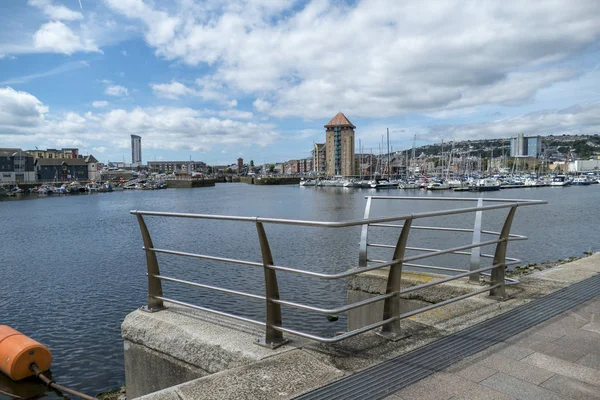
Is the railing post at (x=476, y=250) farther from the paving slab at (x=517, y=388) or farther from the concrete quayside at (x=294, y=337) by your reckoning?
the paving slab at (x=517, y=388)

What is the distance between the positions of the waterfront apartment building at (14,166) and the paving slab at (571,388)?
550 ft

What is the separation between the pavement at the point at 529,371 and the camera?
10.7 feet

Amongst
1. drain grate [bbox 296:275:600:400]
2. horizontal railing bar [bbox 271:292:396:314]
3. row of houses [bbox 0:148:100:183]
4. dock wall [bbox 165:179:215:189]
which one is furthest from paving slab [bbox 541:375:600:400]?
dock wall [bbox 165:179:215:189]

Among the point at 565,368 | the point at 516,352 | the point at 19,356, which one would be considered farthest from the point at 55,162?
the point at 565,368

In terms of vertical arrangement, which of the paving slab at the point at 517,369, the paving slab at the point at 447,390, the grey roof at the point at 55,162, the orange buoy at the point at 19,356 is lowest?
the orange buoy at the point at 19,356

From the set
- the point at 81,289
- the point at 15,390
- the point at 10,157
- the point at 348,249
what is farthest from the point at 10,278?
the point at 10,157

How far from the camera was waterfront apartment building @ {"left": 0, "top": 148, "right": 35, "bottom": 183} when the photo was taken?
14250 centimetres

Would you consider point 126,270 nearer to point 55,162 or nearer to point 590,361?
point 590,361

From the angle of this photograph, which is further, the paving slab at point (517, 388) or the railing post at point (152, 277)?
the railing post at point (152, 277)

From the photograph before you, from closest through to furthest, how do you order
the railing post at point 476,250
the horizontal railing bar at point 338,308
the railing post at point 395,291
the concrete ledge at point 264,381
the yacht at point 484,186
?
the concrete ledge at point 264,381 → the horizontal railing bar at point 338,308 → the railing post at point 395,291 → the railing post at point 476,250 → the yacht at point 484,186

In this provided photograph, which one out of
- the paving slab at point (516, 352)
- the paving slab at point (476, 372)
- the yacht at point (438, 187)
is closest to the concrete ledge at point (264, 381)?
the paving slab at point (476, 372)

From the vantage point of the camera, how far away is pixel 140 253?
2830 centimetres

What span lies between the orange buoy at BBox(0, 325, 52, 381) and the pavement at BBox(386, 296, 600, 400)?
10773 mm

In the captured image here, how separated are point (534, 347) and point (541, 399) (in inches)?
43.4
